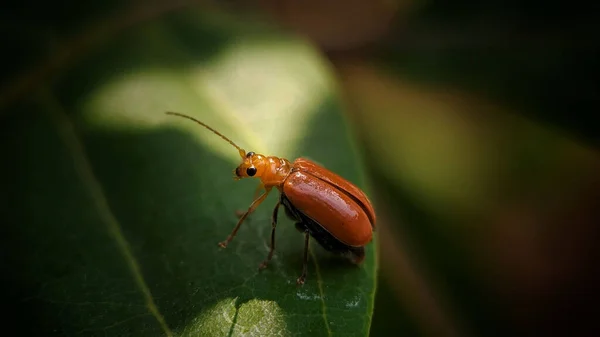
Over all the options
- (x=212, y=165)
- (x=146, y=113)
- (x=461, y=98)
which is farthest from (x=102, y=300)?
(x=461, y=98)

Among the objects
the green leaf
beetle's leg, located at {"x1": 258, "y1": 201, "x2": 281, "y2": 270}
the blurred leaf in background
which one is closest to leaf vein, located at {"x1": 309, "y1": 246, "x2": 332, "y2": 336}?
the green leaf

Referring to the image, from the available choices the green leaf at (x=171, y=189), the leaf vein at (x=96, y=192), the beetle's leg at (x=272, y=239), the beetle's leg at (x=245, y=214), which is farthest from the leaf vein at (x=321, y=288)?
the leaf vein at (x=96, y=192)

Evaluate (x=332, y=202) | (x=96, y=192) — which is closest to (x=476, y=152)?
(x=332, y=202)

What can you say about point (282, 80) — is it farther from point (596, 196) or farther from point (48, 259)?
point (596, 196)

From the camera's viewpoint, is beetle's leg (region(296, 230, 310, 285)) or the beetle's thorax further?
the beetle's thorax

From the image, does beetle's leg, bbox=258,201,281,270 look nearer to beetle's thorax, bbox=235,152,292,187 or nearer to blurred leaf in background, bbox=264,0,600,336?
beetle's thorax, bbox=235,152,292,187

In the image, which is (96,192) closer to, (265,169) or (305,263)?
(265,169)
